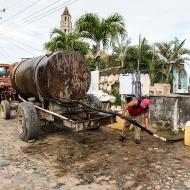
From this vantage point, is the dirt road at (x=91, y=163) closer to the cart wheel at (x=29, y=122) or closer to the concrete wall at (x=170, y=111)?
the cart wheel at (x=29, y=122)

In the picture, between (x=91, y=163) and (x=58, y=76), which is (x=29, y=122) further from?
(x=91, y=163)

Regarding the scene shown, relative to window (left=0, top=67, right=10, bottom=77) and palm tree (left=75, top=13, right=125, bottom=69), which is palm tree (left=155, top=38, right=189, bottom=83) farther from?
window (left=0, top=67, right=10, bottom=77)

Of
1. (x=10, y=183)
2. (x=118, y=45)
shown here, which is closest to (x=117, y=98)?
(x=10, y=183)

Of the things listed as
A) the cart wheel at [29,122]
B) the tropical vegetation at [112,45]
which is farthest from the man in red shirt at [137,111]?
the tropical vegetation at [112,45]

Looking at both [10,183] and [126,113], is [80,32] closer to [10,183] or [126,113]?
[126,113]

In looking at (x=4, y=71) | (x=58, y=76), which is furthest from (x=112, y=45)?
(x=58, y=76)

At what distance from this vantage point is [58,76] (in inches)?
320

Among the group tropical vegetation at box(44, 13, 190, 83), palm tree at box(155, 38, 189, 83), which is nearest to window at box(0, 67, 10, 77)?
tropical vegetation at box(44, 13, 190, 83)

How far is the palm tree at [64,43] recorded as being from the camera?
1941cm

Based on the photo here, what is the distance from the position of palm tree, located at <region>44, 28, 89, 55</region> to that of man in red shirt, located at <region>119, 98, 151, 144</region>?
12.1 meters

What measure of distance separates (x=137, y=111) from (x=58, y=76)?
2263 mm

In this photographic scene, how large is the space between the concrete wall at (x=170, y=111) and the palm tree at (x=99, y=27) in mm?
8317

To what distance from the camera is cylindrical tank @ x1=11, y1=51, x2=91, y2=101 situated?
7.99 meters

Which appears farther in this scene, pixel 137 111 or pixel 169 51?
pixel 169 51
